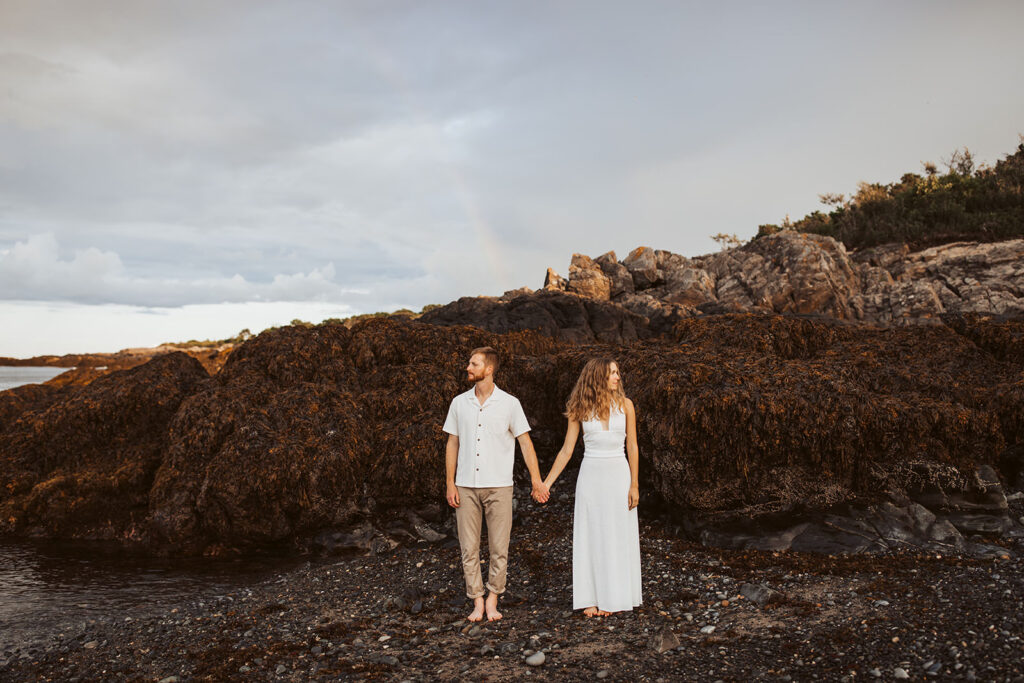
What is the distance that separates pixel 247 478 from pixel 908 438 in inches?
428

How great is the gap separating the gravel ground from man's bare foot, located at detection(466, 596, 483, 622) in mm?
130

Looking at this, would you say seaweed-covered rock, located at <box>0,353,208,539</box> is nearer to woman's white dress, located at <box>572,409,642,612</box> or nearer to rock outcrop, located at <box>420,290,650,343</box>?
rock outcrop, located at <box>420,290,650,343</box>

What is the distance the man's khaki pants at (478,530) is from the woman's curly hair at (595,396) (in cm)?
130

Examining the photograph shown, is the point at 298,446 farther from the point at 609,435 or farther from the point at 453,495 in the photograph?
the point at 609,435

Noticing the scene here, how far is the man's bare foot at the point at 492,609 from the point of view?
6.88 m

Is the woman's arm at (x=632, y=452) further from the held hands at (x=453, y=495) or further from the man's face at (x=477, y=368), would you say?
the held hands at (x=453, y=495)

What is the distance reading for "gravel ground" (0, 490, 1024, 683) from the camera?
5500 millimetres

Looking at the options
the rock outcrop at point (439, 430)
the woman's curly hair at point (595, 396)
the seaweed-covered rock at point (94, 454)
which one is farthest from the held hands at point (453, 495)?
the seaweed-covered rock at point (94, 454)

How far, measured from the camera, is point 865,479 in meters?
8.91

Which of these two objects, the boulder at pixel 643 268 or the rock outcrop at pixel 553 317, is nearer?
the rock outcrop at pixel 553 317

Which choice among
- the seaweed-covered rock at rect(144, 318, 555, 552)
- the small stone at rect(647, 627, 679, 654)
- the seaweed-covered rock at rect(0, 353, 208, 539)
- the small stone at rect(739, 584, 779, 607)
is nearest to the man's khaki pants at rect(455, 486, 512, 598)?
the small stone at rect(647, 627, 679, 654)

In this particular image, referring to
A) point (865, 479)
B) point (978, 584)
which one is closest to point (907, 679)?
point (978, 584)

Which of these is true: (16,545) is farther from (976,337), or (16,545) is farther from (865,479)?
(976,337)

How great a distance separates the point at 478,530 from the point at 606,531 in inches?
60.9
